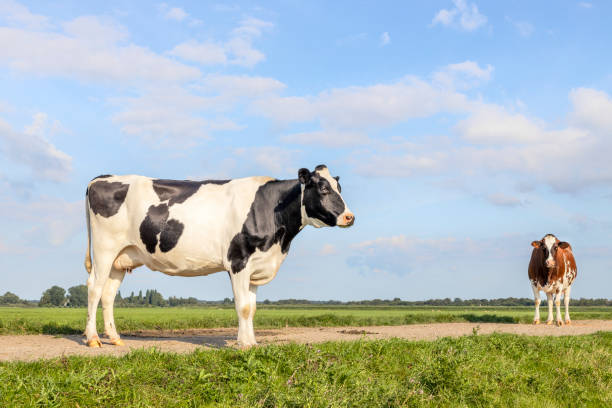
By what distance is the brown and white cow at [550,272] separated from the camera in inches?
769

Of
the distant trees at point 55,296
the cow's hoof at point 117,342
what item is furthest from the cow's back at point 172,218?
the distant trees at point 55,296

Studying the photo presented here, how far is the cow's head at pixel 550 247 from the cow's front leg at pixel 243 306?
12838 millimetres

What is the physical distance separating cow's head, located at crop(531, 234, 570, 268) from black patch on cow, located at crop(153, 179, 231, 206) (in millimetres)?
12844

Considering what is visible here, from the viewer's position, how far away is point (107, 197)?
1179 cm

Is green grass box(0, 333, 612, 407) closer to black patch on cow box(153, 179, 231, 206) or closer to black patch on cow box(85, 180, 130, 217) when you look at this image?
black patch on cow box(153, 179, 231, 206)

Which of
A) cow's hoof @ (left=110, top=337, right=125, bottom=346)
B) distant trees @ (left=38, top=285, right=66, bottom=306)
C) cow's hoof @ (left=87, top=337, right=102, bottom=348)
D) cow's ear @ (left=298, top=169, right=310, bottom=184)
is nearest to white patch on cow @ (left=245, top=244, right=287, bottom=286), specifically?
cow's ear @ (left=298, top=169, right=310, bottom=184)

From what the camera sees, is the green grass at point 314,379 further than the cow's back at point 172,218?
No

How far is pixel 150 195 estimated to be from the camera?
38.0 feet

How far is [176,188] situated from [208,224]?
125 centimetres

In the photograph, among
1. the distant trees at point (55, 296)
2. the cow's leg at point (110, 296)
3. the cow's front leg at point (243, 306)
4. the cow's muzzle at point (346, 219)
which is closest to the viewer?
the cow's front leg at point (243, 306)

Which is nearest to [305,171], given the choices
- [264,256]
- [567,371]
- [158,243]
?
[264,256]

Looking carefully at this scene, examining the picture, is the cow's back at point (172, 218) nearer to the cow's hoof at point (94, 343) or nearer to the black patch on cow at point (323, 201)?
the black patch on cow at point (323, 201)

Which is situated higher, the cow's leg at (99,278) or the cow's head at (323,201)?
the cow's head at (323,201)

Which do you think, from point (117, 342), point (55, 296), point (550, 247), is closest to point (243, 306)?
point (117, 342)
